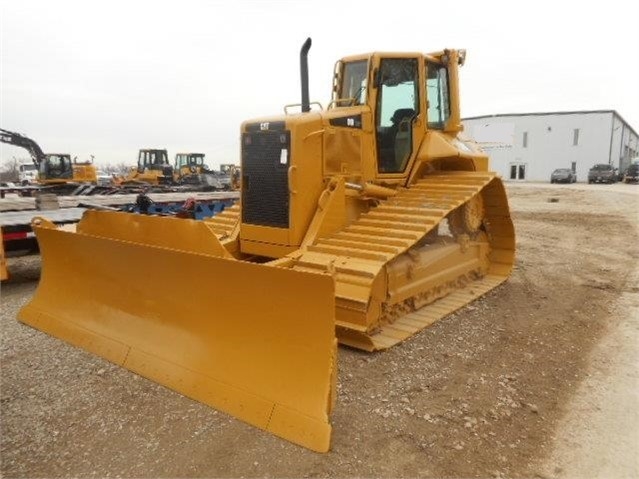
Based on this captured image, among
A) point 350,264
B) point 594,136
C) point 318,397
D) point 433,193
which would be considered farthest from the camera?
point 594,136

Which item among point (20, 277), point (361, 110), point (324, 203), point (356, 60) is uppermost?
point (356, 60)

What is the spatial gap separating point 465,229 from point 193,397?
4169 mm

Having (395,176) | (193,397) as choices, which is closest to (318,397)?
(193,397)

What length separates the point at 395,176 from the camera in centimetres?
587

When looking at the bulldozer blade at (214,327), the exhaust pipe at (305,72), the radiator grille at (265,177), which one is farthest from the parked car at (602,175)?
the bulldozer blade at (214,327)

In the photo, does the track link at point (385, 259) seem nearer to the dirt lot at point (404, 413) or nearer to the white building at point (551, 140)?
the dirt lot at point (404, 413)

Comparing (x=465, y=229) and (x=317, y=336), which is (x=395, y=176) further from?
(x=317, y=336)

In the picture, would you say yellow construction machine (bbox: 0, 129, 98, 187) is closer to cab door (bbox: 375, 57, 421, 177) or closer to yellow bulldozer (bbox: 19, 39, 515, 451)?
yellow bulldozer (bbox: 19, 39, 515, 451)

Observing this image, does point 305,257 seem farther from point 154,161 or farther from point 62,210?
point 154,161

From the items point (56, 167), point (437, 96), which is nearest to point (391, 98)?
point (437, 96)

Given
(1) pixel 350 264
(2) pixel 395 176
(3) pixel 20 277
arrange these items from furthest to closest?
(3) pixel 20 277 → (2) pixel 395 176 → (1) pixel 350 264

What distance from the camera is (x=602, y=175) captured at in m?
35.2

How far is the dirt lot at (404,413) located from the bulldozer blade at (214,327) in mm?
146

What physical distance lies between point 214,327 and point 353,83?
3586 mm
